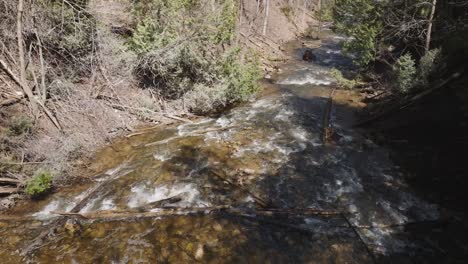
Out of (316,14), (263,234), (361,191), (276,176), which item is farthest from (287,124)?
(316,14)

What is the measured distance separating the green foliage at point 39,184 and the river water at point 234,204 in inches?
11.9

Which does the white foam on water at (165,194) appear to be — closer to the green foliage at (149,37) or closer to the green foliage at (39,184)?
the green foliage at (39,184)

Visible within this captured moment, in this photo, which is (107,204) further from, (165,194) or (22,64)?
(22,64)

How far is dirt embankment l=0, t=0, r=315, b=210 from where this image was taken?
30.1ft

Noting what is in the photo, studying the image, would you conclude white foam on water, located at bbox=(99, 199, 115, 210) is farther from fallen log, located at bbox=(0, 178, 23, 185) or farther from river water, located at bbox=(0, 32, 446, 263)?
fallen log, located at bbox=(0, 178, 23, 185)

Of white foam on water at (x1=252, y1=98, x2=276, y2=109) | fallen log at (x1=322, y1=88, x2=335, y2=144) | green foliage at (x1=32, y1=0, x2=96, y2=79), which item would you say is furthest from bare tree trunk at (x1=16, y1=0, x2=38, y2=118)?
fallen log at (x1=322, y1=88, x2=335, y2=144)

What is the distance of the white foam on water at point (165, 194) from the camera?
27.0 feet

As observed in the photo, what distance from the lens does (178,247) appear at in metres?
6.78

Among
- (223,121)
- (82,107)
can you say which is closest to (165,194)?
(223,121)

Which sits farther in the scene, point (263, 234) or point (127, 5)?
point (127, 5)

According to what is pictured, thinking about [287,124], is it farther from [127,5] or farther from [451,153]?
[127,5]

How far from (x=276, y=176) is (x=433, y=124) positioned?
5881 millimetres

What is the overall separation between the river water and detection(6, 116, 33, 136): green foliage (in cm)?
215

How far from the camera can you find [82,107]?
11.8m
